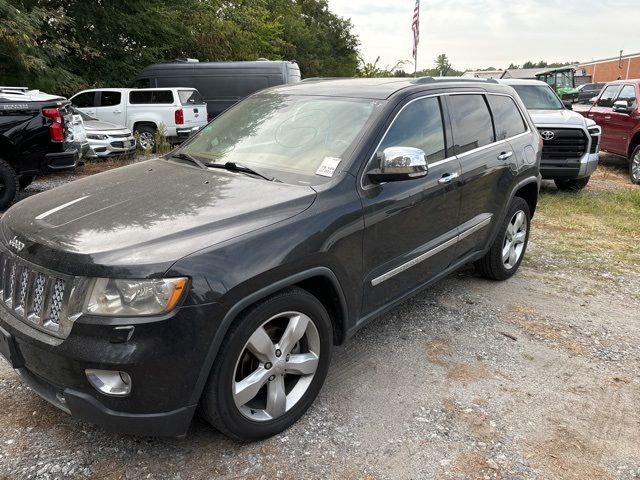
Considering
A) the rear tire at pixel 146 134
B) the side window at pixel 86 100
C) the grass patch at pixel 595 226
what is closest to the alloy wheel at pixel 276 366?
the grass patch at pixel 595 226

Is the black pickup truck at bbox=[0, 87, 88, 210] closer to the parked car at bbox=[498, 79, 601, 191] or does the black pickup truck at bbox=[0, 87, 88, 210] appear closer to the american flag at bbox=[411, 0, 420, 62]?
the parked car at bbox=[498, 79, 601, 191]

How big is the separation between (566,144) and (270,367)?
7.76 meters

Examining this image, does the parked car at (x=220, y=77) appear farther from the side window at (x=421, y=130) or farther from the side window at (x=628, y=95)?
the side window at (x=421, y=130)

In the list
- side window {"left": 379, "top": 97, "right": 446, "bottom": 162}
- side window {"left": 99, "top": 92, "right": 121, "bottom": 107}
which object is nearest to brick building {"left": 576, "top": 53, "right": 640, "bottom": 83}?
side window {"left": 99, "top": 92, "right": 121, "bottom": 107}

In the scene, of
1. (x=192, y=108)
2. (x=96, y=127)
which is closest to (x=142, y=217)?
(x=96, y=127)

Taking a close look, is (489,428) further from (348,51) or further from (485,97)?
(348,51)

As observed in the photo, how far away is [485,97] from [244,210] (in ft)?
8.89

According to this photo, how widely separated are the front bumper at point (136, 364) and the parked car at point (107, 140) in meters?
9.30

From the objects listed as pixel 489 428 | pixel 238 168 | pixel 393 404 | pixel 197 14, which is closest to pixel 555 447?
pixel 489 428

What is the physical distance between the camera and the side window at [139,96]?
14.5m

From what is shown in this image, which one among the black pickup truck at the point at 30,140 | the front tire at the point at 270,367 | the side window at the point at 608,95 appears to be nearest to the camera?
the front tire at the point at 270,367

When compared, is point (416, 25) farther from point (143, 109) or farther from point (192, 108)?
point (143, 109)

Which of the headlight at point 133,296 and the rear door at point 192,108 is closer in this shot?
the headlight at point 133,296

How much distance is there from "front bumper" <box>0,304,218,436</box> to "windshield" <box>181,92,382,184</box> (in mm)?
1136
